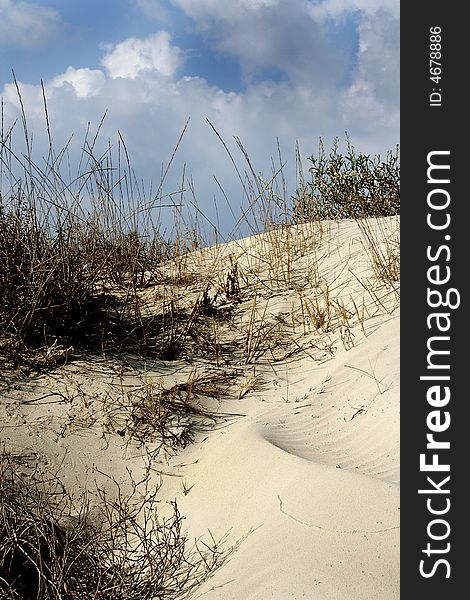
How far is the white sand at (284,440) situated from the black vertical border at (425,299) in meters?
0.15

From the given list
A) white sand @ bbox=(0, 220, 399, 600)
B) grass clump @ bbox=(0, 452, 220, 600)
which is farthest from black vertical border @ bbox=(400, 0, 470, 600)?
grass clump @ bbox=(0, 452, 220, 600)

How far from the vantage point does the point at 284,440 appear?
4121 millimetres

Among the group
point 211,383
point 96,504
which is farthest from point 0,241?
point 96,504

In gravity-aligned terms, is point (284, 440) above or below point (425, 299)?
below

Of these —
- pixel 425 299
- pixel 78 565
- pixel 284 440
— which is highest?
pixel 425 299

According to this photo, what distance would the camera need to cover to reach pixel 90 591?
2.79 m

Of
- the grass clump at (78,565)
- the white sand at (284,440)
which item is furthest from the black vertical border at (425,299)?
the grass clump at (78,565)

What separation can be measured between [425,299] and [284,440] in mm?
1357

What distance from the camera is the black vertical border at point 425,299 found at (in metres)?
2.65

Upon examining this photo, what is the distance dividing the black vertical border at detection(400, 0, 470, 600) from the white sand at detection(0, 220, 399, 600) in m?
0.15

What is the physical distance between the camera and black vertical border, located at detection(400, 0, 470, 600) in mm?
2646

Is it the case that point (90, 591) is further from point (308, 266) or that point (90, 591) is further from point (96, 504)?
point (308, 266)

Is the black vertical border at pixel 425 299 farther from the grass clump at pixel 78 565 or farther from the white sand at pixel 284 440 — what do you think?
the grass clump at pixel 78 565

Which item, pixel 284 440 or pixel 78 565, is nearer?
pixel 78 565
